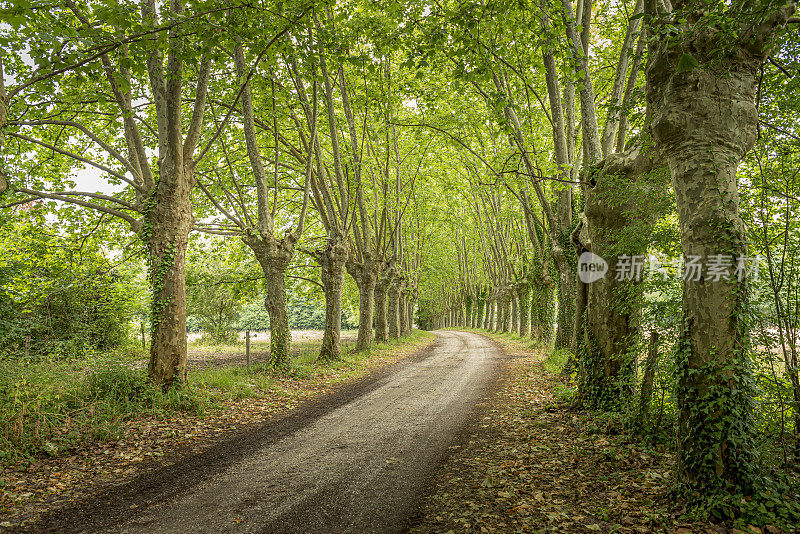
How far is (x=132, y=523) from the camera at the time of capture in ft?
12.5

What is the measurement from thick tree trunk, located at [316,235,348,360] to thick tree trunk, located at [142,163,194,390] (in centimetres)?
579

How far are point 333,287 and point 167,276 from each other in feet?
21.2

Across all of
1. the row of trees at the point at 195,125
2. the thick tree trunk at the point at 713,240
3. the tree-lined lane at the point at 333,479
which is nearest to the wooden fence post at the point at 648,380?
the thick tree trunk at the point at 713,240

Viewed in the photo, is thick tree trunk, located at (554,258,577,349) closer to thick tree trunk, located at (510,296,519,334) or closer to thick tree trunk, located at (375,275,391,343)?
thick tree trunk, located at (375,275,391,343)

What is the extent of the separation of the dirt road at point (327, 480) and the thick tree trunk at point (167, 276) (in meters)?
3.34

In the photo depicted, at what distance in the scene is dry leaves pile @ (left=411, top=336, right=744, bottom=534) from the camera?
3773 millimetres

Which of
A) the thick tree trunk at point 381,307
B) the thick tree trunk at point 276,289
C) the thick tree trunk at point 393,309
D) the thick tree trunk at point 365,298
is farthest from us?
the thick tree trunk at point 393,309

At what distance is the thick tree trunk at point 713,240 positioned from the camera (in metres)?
3.73

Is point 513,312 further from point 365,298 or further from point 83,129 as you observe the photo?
point 83,129

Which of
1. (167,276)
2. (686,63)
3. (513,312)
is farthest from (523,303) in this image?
(686,63)

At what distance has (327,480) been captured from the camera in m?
4.73

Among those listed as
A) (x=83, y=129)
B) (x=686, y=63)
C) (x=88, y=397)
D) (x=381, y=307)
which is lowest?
(x=88, y=397)

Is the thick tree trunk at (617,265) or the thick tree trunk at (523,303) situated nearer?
the thick tree trunk at (617,265)

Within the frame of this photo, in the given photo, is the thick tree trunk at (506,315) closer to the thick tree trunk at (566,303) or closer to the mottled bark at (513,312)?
the mottled bark at (513,312)
